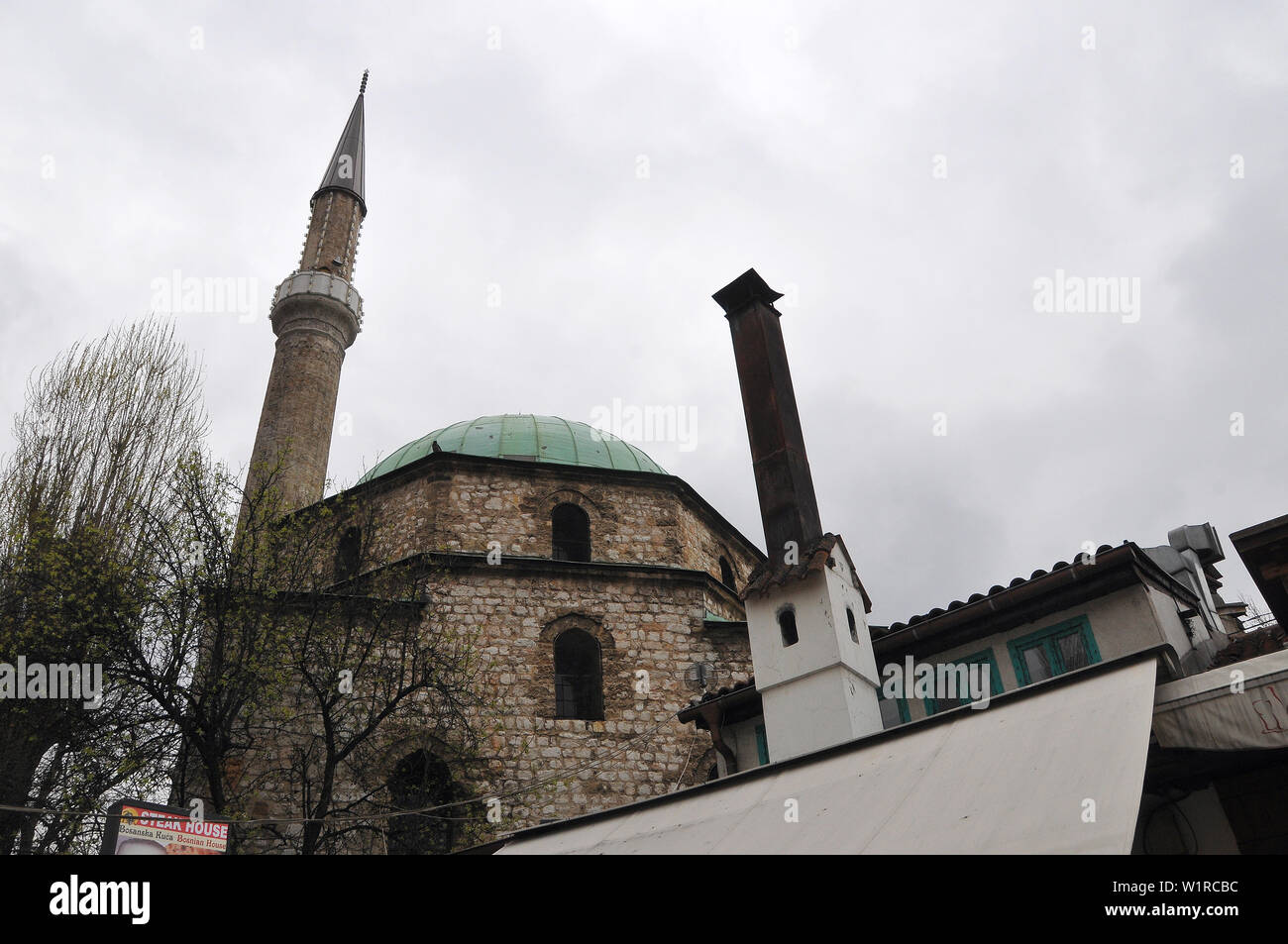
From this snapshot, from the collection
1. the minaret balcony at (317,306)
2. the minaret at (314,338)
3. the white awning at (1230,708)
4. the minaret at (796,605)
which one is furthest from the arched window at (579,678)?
the minaret balcony at (317,306)

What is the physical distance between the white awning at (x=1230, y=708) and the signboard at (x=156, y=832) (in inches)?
214

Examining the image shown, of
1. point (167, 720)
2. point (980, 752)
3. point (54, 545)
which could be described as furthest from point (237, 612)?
point (980, 752)

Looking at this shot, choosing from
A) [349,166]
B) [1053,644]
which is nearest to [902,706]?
[1053,644]

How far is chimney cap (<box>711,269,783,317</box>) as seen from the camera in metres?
10.0

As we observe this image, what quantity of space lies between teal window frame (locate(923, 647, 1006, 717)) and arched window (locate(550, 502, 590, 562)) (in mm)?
6343

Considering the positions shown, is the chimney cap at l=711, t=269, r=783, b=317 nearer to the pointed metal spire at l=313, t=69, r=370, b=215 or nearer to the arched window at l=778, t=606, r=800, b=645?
the arched window at l=778, t=606, r=800, b=645

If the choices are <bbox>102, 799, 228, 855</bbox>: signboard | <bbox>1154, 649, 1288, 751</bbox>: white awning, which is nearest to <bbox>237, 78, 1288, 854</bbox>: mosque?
<bbox>1154, 649, 1288, 751</bbox>: white awning

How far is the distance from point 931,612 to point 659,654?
4.86 m

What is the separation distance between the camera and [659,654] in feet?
40.1

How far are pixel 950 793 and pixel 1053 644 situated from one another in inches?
151

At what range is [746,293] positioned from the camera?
10.1 m

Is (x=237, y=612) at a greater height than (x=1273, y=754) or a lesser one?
greater
